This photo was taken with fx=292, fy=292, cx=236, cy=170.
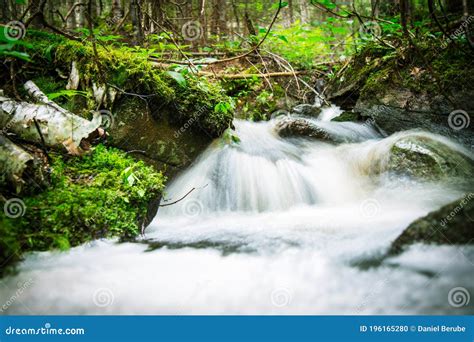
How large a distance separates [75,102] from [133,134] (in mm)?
840

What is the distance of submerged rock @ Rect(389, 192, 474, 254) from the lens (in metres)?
2.13

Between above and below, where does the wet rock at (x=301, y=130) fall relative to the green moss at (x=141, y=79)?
below

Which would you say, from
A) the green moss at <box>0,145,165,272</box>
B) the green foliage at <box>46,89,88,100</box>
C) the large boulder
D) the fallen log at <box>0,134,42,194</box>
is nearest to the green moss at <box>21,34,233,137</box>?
the green foliage at <box>46,89,88,100</box>

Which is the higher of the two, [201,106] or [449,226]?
[201,106]

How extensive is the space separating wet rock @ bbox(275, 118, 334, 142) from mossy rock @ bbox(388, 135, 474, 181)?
1.55 meters

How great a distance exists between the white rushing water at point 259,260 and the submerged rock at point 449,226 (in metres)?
0.08

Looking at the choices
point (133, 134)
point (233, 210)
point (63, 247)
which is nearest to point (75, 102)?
point (133, 134)

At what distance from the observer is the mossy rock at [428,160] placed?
3.81 m

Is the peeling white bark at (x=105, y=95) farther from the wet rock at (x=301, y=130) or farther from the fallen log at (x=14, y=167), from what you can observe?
the wet rock at (x=301, y=130)

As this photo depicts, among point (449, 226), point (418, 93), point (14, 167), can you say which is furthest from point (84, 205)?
point (418, 93)

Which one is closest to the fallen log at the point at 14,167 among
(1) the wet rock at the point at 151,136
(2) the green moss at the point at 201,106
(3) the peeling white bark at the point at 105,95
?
(1) the wet rock at the point at 151,136

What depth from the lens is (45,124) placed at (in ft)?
9.96

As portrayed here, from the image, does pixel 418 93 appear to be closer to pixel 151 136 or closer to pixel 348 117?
pixel 348 117

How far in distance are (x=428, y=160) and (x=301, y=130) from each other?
228 cm
